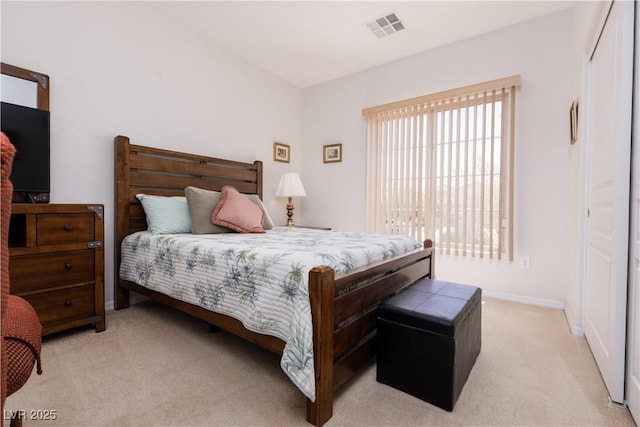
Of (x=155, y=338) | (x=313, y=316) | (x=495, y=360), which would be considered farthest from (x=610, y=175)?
(x=155, y=338)

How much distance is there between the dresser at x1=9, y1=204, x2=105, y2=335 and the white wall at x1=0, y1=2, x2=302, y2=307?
49 centimetres

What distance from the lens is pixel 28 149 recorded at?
6.51ft

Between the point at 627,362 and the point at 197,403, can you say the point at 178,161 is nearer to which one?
the point at 197,403

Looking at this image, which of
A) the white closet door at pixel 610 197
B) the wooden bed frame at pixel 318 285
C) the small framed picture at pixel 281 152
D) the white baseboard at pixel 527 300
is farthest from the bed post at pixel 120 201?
the white baseboard at pixel 527 300

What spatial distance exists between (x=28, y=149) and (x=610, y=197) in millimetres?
3399

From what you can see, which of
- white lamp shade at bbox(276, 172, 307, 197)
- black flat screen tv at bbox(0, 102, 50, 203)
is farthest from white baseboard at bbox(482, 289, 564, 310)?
black flat screen tv at bbox(0, 102, 50, 203)

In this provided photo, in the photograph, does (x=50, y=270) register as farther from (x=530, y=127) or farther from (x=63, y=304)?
(x=530, y=127)

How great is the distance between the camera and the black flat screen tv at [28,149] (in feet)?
6.32

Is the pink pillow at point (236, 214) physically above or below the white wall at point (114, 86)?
below

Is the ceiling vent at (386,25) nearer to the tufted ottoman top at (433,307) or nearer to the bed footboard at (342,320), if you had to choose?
the bed footboard at (342,320)

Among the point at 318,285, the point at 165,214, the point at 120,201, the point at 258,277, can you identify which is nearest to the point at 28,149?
the point at 120,201

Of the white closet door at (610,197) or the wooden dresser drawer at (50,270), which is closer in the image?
the white closet door at (610,197)

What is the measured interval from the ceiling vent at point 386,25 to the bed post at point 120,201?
2.49 meters

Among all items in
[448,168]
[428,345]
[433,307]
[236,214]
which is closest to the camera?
[428,345]
